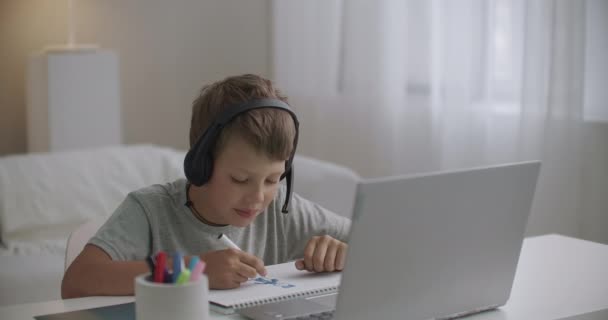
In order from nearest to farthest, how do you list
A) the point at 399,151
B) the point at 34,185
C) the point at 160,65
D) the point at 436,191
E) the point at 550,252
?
the point at 436,191, the point at 550,252, the point at 34,185, the point at 399,151, the point at 160,65

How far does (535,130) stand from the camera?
2730mm

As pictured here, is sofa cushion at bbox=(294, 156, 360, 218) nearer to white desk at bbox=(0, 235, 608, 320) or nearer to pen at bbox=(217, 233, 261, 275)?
white desk at bbox=(0, 235, 608, 320)

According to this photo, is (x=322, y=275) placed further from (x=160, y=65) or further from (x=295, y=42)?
(x=160, y=65)

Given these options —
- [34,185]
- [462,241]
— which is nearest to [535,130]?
[34,185]

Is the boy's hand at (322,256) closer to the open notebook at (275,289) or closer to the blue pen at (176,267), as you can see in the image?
the open notebook at (275,289)

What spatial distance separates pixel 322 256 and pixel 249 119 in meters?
0.22

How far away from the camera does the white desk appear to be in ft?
3.64

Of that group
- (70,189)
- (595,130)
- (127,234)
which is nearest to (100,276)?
(127,234)

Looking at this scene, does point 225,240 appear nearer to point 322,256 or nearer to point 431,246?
point 322,256

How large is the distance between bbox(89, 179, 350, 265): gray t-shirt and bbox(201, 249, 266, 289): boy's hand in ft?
0.55

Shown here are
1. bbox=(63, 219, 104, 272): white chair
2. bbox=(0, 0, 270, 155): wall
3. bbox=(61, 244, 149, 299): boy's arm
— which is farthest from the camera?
bbox=(0, 0, 270, 155): wall

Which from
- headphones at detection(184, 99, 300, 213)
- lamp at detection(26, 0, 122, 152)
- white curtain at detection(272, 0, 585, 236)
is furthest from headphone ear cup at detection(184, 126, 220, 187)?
lamp at detection(26, 0, 122, 152)

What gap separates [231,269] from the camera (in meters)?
1.14

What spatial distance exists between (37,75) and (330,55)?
46.6 inches
